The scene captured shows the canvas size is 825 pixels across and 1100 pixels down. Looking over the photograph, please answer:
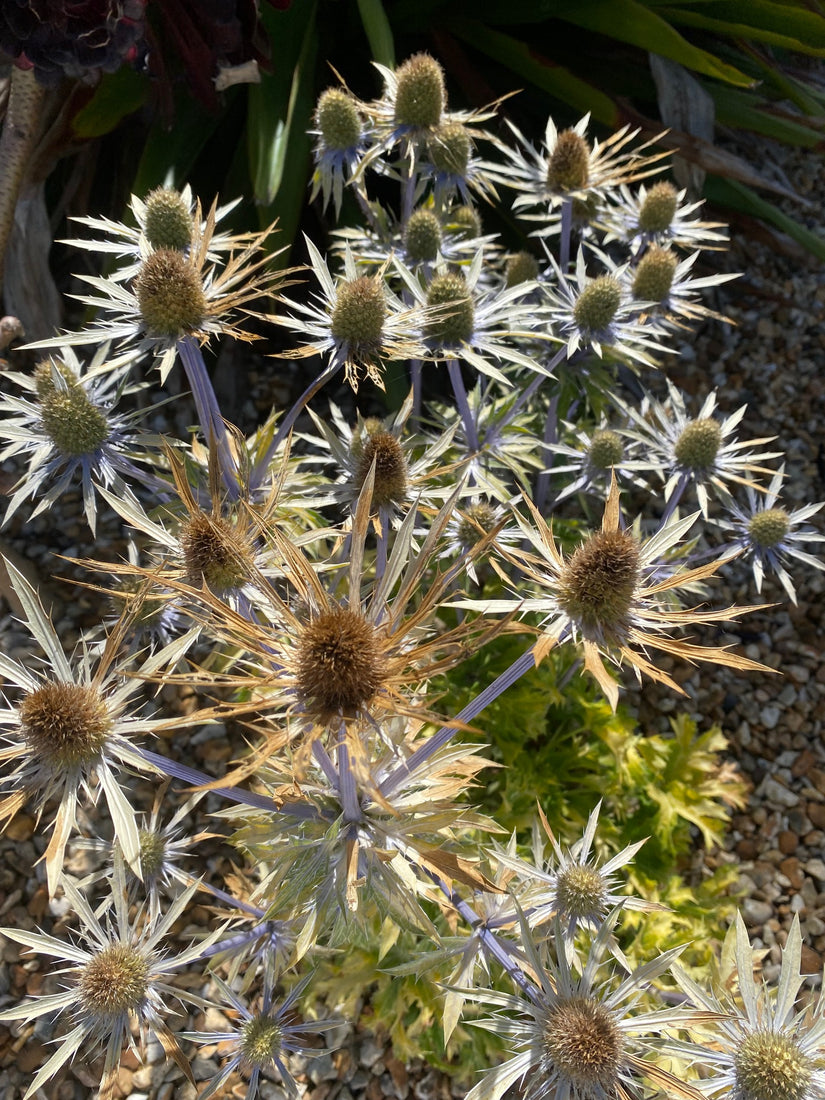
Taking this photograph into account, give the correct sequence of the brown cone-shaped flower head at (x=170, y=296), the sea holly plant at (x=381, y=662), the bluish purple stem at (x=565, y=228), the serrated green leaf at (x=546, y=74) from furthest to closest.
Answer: the serrated green leaf at (x=546, y=74)
the bluish purple stem at (x=565, y=228)
the brown cone-shaped flower head at (x=170, y=296)
the sea holly plant at (x=381, y=662)

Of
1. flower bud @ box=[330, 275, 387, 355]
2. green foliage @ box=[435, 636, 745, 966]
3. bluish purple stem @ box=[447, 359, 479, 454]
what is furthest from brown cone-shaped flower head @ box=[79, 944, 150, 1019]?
bluish purple stem @ box=[447, 359, 479, 454]

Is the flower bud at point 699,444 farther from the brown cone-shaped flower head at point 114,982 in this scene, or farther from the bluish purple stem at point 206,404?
the brown cone-shaped flower head at point 114,982

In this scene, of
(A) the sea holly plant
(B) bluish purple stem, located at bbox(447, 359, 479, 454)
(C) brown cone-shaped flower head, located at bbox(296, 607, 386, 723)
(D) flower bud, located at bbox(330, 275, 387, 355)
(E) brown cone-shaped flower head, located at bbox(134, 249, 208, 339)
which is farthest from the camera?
(B) bluish purple stem, located at bbox(447, 359, 479, 454)

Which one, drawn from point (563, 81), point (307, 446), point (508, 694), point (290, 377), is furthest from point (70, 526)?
point (563, 81)

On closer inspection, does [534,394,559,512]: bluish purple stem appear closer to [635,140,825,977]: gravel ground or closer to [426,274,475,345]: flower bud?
[426,274,475,345]: flower bud

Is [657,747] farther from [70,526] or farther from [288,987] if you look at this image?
[70,526]

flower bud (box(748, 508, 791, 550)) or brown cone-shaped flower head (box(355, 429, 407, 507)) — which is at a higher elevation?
brown cone-shaped flower head (box(355, 429, 407, 507))

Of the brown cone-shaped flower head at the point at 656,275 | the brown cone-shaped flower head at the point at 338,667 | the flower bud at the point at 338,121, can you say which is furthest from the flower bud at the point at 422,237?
the brown cone-shaped flower head at the point at 338,667
